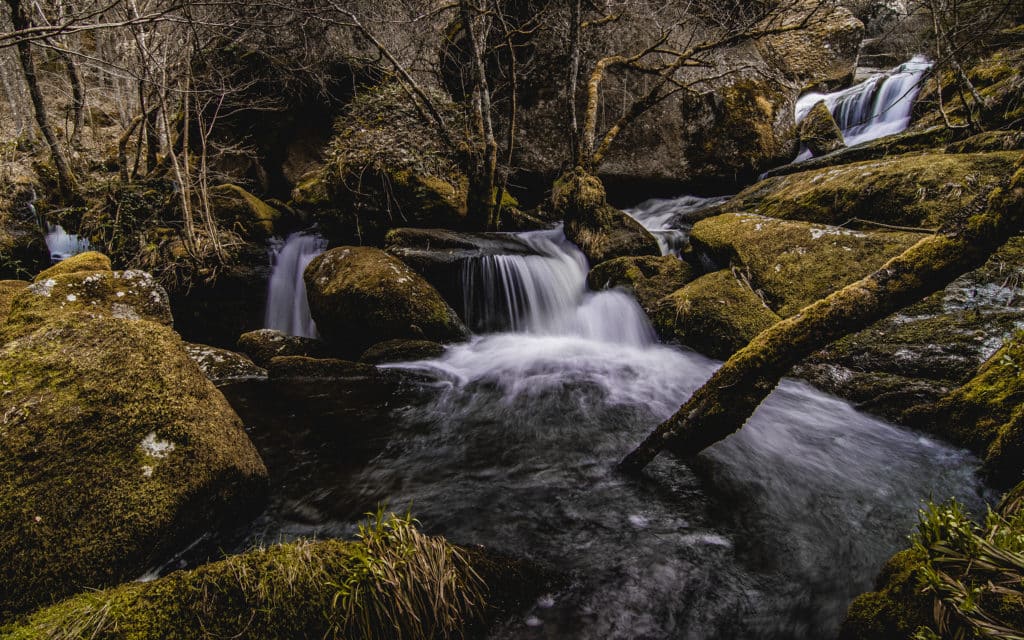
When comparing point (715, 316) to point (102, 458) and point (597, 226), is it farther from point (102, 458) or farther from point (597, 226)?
point (102, 458)

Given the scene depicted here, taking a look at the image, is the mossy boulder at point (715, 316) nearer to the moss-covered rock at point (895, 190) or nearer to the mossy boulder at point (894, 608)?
the moss-covered rock at point (895, 190)

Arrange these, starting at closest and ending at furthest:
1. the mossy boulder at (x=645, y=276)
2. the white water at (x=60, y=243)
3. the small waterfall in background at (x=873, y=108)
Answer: the mossy boulder at (x=645, y=276) < the white water at (x=60, y=243) < the small waterfall in background at (x=873, y=108)

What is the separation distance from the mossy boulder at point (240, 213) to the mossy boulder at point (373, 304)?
3.89m

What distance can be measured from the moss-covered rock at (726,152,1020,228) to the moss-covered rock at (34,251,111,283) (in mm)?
10492

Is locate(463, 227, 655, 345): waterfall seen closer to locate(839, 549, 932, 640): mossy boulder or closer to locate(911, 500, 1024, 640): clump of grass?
locate(839, 549, 932, 640): mossy boulder

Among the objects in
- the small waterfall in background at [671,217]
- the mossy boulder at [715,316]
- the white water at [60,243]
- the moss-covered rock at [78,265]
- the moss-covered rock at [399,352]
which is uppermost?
the white water at [60,243]

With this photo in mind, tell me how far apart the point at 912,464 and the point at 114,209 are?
13.5 metres

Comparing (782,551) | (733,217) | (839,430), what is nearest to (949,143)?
(733,217)

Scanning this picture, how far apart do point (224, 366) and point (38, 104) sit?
21.9 feet

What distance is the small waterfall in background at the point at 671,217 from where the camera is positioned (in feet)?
30.3

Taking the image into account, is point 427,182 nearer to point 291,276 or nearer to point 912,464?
point 291,276

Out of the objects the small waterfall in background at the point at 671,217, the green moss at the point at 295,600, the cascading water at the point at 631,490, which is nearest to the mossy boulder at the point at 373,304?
the cascading water at the point at 631,490

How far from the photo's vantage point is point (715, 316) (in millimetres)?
6094

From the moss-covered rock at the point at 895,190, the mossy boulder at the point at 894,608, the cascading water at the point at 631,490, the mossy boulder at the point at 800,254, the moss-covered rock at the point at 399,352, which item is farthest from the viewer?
the moss-covered rock at the point at 399,352
